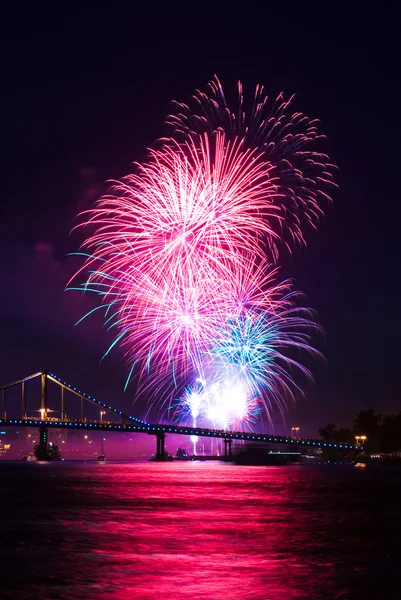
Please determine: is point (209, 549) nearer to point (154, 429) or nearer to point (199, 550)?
point (199, 550)

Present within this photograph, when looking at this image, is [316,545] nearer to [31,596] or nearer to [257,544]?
[257,544]

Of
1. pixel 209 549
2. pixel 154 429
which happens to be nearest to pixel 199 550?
pixel 209 549

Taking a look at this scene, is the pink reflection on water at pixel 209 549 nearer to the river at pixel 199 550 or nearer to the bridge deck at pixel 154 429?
the river at pixel 199 550

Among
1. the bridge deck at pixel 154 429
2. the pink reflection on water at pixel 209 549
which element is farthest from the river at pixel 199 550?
the bridge deck at pixel 154 429

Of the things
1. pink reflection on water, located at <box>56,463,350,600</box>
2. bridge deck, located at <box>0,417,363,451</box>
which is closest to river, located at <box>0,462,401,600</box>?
pink reflection on water, located at <box>56,463,350,600</box>

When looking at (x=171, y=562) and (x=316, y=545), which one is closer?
(x=171, y=562)

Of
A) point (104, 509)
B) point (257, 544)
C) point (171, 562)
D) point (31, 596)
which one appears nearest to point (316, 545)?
point (257, 544)

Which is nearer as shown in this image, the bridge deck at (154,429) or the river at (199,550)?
the river at (199,550)

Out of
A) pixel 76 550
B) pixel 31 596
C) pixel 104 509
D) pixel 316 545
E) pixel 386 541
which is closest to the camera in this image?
pixel 31 596
